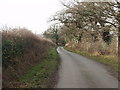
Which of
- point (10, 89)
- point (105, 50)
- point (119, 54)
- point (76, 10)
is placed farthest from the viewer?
point (76, 10)

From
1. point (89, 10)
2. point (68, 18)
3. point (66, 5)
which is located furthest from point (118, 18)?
point (68, 18)

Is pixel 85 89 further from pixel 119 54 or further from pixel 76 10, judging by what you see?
pixel 76 10

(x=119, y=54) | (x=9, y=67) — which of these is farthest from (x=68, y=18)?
(x=9, y=67)

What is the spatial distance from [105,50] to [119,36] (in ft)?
8.88

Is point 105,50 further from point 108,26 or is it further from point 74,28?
point 74,28

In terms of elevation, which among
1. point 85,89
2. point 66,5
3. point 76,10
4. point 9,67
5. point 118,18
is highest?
point 66,5

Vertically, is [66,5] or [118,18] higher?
[66,5]

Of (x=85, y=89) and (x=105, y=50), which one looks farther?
(x=105, y=50)

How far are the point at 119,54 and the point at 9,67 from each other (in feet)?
39.5

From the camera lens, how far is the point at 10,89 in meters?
8.00

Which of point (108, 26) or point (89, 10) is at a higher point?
point (89, 10)

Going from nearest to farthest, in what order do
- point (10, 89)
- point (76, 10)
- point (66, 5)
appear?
1. point (10, 89)
2. point (76, 10)
3. point (66, 5)

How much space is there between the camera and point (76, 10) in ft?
81.4

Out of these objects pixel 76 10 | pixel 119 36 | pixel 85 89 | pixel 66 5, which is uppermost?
pixel 66 5
